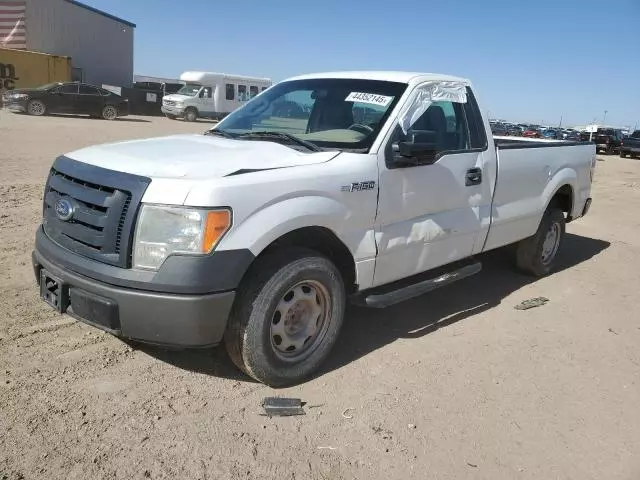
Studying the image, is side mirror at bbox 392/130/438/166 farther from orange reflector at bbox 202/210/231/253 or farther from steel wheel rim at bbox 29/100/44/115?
steel wheel rim at bbox 29/100/44/115

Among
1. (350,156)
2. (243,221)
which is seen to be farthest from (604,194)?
(243,221)

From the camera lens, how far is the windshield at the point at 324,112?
395 cm

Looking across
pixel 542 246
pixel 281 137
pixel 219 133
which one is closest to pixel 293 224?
pixel 281 137

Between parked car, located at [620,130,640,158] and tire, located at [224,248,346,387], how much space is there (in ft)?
103

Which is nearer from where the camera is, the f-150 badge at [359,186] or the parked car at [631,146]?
the f-150 badge at [359,186]

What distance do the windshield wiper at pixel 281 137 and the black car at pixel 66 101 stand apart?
2308 cm

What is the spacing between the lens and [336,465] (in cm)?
277

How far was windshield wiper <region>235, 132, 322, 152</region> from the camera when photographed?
3768 mm

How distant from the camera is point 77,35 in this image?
37.0 meters

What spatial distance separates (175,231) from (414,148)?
5.52ft

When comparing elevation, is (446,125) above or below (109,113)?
below

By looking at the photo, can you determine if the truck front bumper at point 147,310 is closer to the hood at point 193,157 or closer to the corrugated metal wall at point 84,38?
the hood at point 193,157

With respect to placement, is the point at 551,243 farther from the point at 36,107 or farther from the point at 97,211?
the point at 36,107

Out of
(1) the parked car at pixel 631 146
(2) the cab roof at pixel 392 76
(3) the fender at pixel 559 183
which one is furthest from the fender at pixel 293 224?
(1) the parked car at pixel 631 146
